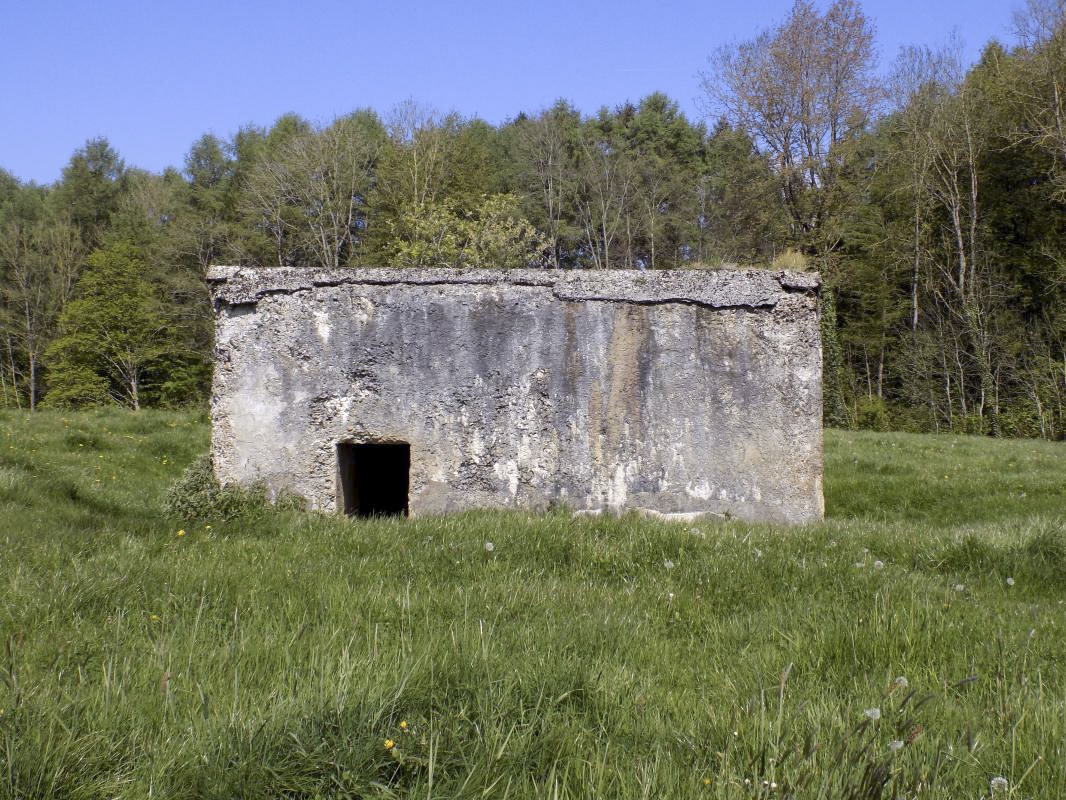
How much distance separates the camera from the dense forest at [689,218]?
80.1 ft

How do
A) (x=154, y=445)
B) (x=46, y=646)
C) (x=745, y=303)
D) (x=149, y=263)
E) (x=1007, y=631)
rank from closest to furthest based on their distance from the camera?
(x=46, y=646)
(x=1007, y=631)
(x=745, y=303)
(x=154, y=445)
(x=149, y=263)

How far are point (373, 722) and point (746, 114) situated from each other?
1172 inches

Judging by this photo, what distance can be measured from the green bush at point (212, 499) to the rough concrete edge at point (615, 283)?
167 centimetres

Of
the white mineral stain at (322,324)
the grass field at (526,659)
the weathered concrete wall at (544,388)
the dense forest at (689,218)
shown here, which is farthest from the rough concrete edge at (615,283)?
the dense forest at (689,218)

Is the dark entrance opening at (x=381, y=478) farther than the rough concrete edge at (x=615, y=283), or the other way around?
the dark entrance opening at (x=381, y=478)

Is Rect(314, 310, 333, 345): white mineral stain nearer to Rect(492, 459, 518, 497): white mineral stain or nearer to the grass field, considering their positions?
the grass field

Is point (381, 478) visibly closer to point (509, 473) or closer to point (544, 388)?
point (509, 473)

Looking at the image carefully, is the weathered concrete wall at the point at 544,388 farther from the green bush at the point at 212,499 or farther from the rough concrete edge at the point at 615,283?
the green bush at the point at 212,499

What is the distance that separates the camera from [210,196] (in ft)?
123

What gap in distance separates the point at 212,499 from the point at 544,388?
10.2ft

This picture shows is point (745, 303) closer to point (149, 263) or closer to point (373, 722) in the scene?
point (373, 722)

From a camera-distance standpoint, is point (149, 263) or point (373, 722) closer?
point (373, 722)

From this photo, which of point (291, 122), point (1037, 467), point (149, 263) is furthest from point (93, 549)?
point (291, 122)

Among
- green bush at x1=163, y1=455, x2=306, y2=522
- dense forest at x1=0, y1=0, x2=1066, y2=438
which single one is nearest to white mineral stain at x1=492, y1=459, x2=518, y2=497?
green bush at x1=163, y1=455, x2=306, y2=522
